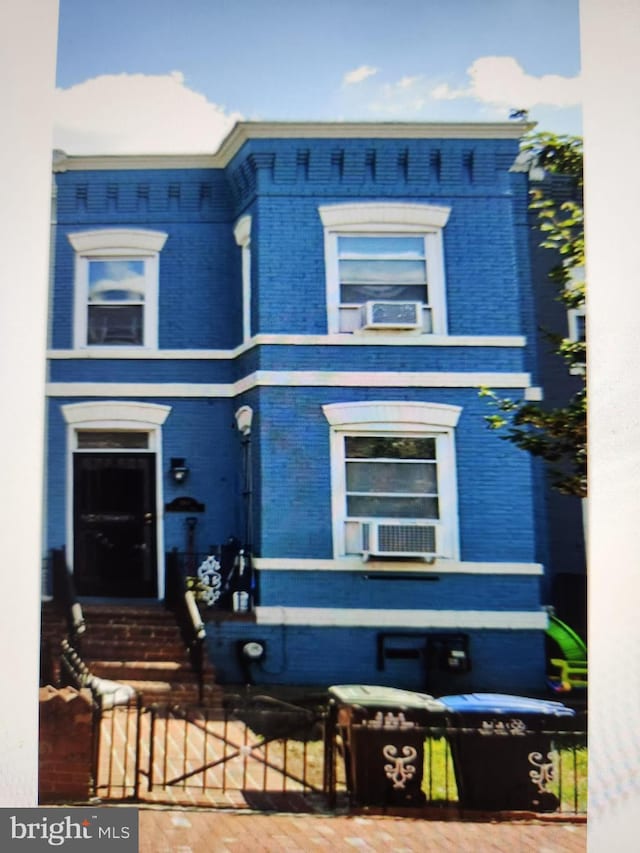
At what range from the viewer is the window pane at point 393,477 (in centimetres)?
336

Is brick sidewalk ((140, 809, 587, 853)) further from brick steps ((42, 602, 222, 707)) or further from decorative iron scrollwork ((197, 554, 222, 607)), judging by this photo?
decorative iron scrollwork ((197, 554, 222, 607))

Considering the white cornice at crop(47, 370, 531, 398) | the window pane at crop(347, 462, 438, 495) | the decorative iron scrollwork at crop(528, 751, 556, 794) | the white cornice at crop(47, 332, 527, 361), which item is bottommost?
the decorative iron scrollwork at crop(528, 751, 556, 794)

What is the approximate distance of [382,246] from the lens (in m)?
3.48

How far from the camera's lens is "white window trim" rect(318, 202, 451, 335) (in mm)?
3434

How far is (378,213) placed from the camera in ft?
11.3

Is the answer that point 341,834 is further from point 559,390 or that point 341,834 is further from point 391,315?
point 391,315

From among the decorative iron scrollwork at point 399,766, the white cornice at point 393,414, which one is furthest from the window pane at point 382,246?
the decorative iron scrollwork at point 399,766

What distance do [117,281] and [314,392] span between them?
1127mm

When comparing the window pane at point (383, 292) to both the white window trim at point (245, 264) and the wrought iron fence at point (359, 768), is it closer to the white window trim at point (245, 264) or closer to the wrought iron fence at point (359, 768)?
the white window trim at point (245, 264)

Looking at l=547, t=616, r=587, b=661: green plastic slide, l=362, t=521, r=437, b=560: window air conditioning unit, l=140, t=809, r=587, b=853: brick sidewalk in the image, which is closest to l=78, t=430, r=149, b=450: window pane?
l=362, t=521, r=437, b=560: window air conditioning unit

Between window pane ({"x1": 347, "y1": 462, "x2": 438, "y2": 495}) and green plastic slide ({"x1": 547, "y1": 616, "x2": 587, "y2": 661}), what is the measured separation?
796 mm

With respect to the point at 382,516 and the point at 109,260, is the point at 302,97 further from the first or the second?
the point at 382,516

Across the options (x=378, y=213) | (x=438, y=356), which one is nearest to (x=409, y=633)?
(x=438, y=356)

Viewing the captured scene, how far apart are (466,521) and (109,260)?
2133 mm
